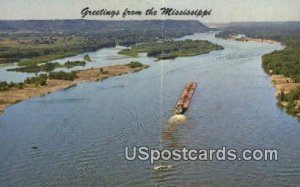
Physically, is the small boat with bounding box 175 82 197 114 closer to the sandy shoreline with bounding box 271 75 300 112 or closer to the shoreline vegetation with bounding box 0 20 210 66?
the sandy shoreline with bounding box 271 75 300 112

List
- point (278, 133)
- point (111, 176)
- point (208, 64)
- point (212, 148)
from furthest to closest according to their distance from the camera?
1. point (208, 64)
2. point (278, 133)
3. point (212, 148)
4. point (111, 176)

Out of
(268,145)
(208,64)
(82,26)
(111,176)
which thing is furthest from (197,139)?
(82,26)

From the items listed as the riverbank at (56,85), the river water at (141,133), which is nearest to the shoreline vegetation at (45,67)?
the riverbank at (56,85)

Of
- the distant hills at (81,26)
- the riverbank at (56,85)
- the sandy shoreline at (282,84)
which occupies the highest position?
the distant hills at (81,26)

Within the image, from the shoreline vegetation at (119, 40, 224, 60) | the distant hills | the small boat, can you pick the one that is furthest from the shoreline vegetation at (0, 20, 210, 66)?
the small boat

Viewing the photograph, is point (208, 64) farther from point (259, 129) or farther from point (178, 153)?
point (178, 153)

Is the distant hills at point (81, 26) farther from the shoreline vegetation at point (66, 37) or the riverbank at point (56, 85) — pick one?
the riverbank at point (56, 85)

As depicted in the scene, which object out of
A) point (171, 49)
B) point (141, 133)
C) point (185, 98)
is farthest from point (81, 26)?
point (141, 133)
